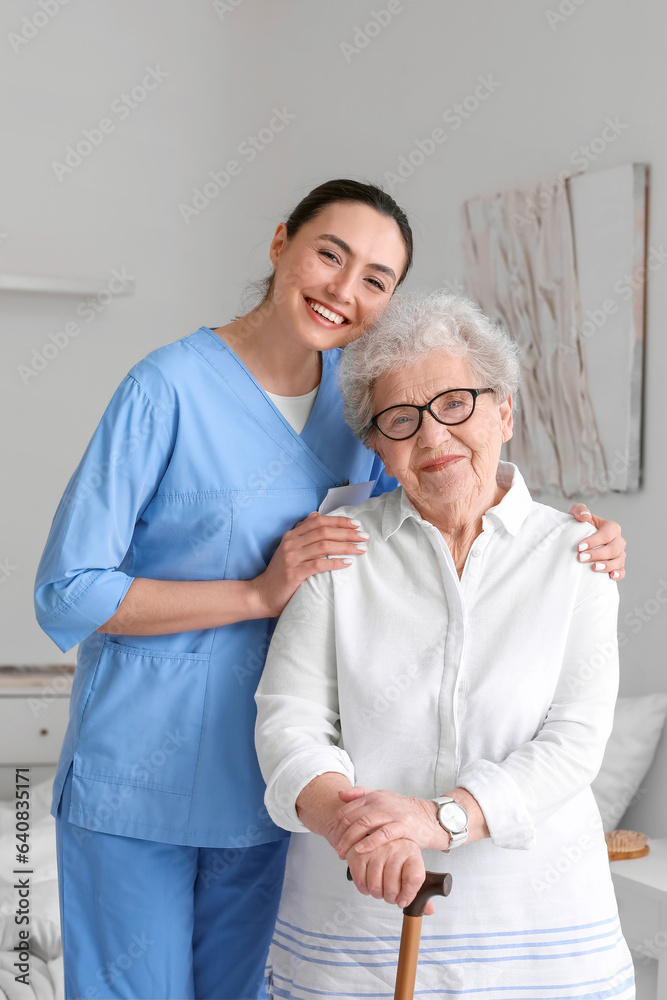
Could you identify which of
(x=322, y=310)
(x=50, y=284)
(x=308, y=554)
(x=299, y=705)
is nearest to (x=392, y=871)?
(x=299, y=705)

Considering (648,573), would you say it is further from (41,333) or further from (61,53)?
(61,53)

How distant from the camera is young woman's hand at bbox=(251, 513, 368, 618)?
1261 millimetres

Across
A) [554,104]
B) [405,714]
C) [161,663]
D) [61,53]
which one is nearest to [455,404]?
[405,714]

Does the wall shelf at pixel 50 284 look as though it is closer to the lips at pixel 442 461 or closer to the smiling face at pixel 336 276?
the smiling face at pixel 336 276

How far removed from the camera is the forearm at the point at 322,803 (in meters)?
1.07

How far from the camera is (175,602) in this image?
1302mm

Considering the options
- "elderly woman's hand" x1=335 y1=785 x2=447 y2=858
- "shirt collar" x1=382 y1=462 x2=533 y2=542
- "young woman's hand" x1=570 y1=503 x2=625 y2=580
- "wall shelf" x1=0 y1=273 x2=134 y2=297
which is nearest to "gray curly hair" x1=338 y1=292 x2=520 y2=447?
"shirt collar" x1=382 y1=462 x2=533 y2=542

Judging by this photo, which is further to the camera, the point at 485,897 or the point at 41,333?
the point at 41,333

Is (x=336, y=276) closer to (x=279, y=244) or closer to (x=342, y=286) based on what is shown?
(x=342, y=286)

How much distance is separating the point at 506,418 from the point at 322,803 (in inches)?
23.2

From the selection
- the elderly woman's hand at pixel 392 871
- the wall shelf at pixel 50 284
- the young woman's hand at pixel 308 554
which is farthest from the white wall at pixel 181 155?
the elderly woman's hand at pixel 392 871

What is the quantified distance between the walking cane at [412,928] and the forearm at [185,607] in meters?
0.45

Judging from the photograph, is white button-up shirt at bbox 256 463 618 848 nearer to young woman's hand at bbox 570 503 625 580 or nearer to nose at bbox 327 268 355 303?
young woman's hand at bbox 570 503 625 580

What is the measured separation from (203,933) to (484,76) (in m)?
2.44
